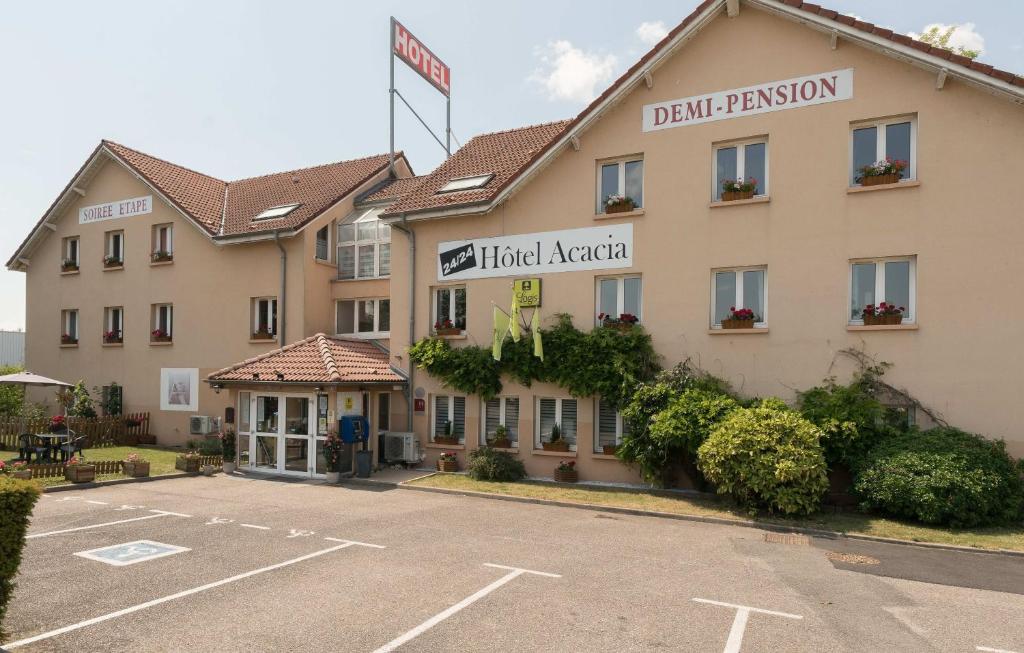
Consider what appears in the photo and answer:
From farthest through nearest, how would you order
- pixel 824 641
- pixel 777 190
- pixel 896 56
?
pixel 777 190, pixel 896 56, pixel 824 641

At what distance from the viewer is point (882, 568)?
967cm

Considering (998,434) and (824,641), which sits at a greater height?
(998,434)

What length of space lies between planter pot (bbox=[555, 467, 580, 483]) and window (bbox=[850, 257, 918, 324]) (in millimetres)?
7353

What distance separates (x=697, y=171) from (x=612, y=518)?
27.7ft

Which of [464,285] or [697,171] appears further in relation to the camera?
[464,285]

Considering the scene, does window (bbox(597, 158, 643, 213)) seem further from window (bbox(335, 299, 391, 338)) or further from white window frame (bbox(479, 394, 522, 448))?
window (bbox(335, 299, 391, 338))

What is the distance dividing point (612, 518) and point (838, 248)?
7671 mm

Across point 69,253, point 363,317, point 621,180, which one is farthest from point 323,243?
point 69,253

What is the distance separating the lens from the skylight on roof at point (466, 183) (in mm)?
19508

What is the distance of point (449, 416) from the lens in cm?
1888

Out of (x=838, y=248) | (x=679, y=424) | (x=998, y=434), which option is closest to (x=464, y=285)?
(x=679, y=424)

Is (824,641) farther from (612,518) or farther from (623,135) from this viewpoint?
(623,135)

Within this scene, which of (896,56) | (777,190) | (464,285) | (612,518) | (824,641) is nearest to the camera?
(824,641)

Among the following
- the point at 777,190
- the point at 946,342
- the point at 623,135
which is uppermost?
the point at 623,135
